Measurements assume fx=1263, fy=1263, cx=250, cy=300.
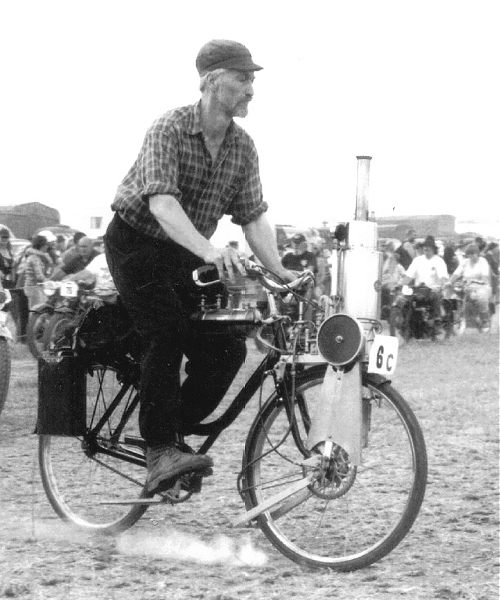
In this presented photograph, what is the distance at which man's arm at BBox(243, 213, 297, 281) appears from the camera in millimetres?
5234

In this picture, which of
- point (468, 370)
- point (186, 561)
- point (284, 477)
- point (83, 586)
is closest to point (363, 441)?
point (284, 477)

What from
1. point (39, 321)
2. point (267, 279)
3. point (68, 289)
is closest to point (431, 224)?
point (39, 321)

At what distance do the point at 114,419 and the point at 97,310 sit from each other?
0.49m

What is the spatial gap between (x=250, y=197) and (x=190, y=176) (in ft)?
1.20

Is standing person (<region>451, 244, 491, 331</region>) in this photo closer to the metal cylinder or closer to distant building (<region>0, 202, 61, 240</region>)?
the metal cylinder

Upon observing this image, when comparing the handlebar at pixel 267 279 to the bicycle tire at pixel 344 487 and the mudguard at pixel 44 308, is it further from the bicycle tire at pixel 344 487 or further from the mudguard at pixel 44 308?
the mudguard at pixel 44 308

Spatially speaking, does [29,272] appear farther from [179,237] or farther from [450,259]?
[450,259]

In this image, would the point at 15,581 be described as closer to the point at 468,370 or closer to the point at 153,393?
the point at 153,393

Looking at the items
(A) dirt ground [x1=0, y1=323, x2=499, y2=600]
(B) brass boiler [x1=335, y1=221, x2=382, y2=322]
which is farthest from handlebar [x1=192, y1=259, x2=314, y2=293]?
(B) brass boiler [x1=335, y1=221, x2=382, y2=322]

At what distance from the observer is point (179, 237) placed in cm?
464

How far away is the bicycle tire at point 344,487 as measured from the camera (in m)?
4.59

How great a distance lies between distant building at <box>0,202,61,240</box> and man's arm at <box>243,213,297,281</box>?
4100 cm

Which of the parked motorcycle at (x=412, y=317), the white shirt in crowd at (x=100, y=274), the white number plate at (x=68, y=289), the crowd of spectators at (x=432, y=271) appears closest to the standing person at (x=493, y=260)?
the crowd of spectators at (x=432, y=271)

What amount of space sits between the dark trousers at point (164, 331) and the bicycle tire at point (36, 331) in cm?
1088
